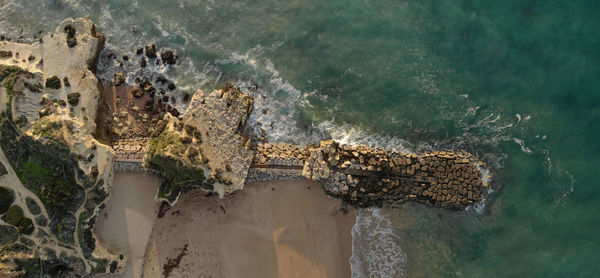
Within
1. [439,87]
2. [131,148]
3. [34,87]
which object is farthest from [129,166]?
[439,87]

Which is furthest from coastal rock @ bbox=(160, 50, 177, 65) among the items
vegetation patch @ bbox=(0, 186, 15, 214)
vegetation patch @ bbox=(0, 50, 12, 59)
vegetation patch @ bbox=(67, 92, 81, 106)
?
vegetation patch @ bbox=(0, 186, 15, 214)

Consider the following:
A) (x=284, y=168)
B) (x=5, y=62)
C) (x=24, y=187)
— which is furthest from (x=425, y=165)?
(x=5, y=62)

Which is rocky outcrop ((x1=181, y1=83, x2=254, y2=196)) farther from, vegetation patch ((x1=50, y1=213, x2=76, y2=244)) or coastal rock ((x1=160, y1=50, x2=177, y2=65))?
vegetation patch ((x1=50, y1=213, x2=76, y2=244))

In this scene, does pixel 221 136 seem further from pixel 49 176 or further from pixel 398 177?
pixel 398 177

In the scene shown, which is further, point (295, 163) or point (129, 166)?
point (295, 163)

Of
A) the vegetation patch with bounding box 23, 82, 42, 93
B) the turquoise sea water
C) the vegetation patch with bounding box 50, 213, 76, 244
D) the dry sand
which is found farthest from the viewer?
the turquoise sea water

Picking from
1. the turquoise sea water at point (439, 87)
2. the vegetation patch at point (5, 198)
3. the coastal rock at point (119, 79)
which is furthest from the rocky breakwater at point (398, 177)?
the vegetation patch at point (5, 198)

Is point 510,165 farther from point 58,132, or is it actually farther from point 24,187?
point 24,187
